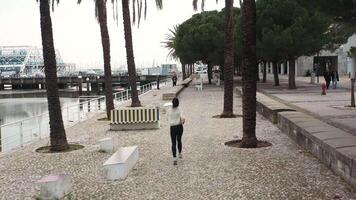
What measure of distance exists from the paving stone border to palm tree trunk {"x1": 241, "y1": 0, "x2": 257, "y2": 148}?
4.17ft

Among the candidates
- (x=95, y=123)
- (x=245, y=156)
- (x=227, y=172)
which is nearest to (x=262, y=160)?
(x=245, y=156)

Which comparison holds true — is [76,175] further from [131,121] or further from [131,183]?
[131,121]

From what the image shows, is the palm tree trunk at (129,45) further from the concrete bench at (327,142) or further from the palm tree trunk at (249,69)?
the palm tree trunk at (249,69)

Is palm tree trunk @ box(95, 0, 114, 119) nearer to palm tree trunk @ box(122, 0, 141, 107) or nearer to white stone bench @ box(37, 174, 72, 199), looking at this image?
palm tree trunk @ box(122, 0, 141, 107)

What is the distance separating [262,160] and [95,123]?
35.4ft

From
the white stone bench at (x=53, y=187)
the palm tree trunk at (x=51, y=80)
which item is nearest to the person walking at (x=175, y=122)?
the white stone bench at (x=53, y=187)

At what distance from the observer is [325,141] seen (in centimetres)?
1006

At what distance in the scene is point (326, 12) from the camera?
10.7 metres

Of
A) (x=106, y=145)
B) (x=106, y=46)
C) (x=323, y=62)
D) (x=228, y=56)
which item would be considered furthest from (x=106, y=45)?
(x=323, y=62)

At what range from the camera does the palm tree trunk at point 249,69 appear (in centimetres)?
1265

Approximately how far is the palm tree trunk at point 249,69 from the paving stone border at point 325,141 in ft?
4.17

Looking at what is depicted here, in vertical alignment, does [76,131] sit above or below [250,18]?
below

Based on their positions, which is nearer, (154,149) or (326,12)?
(326,12)

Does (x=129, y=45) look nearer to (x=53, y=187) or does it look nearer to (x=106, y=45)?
(x=106, y=45)
